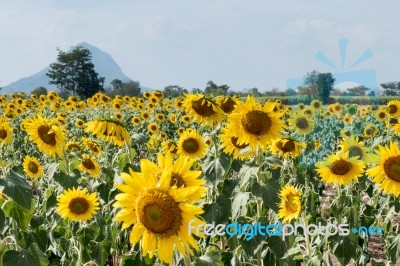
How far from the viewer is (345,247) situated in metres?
3.73

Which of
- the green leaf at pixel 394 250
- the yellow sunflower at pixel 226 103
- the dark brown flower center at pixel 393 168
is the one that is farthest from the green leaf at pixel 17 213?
the green leaf at pixel 394 250

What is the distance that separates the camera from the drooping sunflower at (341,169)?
157 inches

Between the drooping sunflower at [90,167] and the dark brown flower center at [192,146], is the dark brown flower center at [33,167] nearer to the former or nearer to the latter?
the drooping sunflower at [90,167]

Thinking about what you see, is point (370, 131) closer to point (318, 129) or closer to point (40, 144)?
point (318, 129)

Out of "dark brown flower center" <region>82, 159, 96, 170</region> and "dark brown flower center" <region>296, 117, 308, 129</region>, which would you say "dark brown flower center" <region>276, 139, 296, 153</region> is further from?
"dark brown flower center" <region>296, 117, 308, 129</region>

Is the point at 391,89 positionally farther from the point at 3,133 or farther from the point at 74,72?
the point at 3,133

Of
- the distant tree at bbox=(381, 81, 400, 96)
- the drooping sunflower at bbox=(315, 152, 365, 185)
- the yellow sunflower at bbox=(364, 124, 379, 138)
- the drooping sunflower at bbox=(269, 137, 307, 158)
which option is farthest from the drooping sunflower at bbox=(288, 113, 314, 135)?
the distant tree at bbox=(381, 81, 400, 96)

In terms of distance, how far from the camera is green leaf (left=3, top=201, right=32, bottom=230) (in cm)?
284

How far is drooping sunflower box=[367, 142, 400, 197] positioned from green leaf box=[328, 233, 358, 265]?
482mm

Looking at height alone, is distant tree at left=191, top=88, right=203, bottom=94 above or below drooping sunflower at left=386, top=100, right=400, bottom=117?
above

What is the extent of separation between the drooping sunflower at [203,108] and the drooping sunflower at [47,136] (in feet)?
3.95

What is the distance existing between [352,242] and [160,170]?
2.19 m

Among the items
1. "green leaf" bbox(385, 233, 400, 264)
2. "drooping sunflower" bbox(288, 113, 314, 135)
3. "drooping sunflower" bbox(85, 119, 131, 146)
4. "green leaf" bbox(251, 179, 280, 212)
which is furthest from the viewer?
"drooping sunflower" bbox(288, 113, 314, 135)

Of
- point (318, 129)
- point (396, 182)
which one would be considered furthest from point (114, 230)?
point (318, 129)
